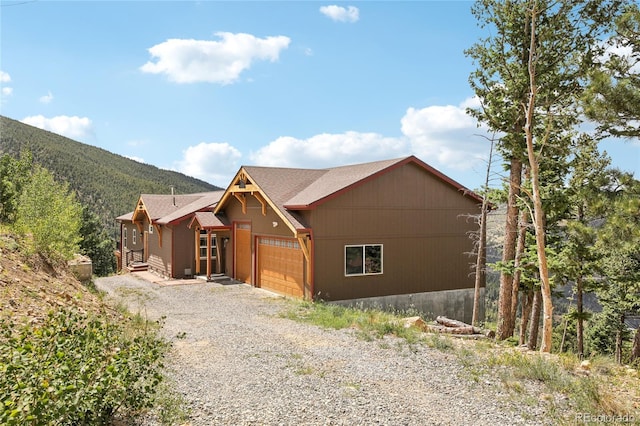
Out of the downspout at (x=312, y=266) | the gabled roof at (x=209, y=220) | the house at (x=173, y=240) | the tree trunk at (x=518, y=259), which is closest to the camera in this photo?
the tree trunk at (x=518, y=259)

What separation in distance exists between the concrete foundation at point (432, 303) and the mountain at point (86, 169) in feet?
135

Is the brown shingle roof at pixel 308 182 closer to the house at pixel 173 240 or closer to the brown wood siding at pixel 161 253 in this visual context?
the house at pixel 173 240

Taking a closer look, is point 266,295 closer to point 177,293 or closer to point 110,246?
point 177,293

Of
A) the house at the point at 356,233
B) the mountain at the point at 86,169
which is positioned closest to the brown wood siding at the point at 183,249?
the house at the point at 356,233

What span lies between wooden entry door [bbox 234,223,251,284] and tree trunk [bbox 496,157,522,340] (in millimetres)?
10141

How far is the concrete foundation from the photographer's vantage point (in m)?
17.0

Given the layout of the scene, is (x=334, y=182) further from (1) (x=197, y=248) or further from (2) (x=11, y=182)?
(2) (x=11, y=182)

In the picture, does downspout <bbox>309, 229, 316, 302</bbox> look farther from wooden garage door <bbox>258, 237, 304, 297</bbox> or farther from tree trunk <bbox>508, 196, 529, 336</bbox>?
tree trunk <bbox>508, 196, 529, 336</bbox>

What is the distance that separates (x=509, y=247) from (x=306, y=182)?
8581mm

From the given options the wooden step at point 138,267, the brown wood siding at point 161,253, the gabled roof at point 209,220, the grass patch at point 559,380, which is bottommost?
the wooden step at point 138,267

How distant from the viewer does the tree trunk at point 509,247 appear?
1455 centimetres

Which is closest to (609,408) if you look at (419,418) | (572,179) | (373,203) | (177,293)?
(419,418)

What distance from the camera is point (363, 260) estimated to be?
1700cm

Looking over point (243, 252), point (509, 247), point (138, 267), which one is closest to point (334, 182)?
point (243, 252)
